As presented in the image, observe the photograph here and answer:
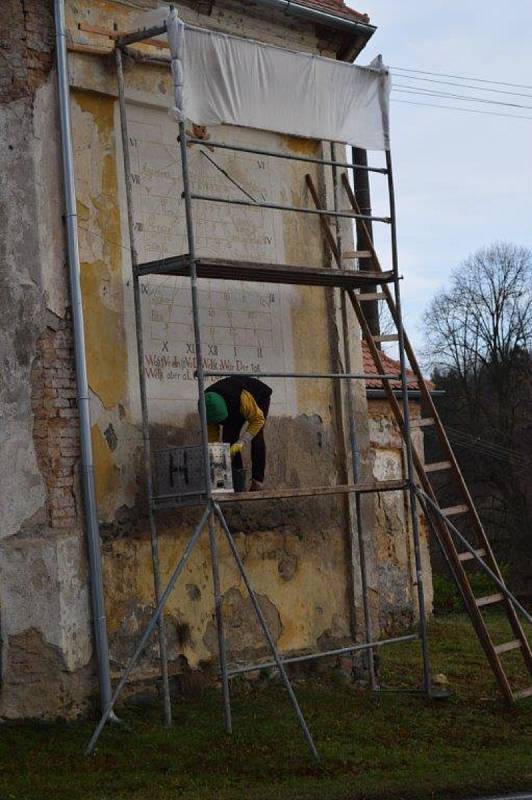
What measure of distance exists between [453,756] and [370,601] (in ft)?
10.3

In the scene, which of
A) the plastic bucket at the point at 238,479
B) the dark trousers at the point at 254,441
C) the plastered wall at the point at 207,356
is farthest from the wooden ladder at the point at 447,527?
the plastic bucket at the point at 238,479

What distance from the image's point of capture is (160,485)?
35.9 feet

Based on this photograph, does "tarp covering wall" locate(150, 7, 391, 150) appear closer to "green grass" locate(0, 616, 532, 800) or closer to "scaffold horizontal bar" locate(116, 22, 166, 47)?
"scaffold horizontal bar" locate(116, 22, 166, 47)

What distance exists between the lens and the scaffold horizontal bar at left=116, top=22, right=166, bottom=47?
1088 centimetres

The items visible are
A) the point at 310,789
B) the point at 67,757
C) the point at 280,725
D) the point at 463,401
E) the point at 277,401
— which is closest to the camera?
the point at 310,789

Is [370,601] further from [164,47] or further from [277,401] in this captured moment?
[164,47]

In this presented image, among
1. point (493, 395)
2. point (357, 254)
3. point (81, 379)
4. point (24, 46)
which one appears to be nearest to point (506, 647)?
point (357, 254)

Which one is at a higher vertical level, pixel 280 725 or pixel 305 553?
pixel 305 553

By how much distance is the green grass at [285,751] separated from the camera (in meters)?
8.68

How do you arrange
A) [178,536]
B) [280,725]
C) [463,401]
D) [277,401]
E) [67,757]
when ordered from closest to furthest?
[67,757] < [280,725] < [178,536] < [277,401] < [463,401]

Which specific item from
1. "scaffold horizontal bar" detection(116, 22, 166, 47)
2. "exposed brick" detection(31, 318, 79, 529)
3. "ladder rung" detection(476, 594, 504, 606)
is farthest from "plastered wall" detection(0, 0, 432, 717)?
"ladder rung" detection(476, 594, 504, 606)

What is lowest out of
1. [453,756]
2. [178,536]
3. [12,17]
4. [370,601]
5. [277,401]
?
[453,756]

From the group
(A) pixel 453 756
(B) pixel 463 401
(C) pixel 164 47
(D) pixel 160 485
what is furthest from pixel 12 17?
(B) pixel 463 401

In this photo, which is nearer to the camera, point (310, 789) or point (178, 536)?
point (310, 789)
